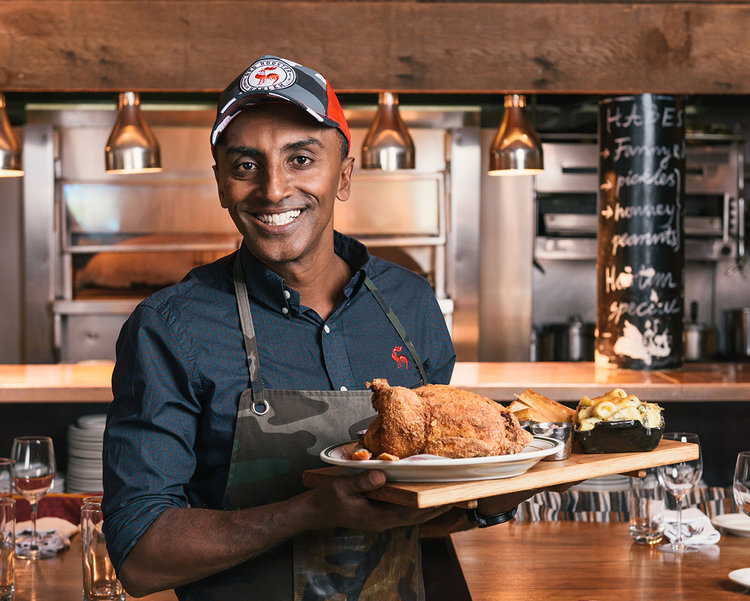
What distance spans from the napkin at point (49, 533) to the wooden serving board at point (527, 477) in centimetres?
126

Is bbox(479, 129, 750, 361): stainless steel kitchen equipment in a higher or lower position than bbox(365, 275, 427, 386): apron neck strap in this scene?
higher

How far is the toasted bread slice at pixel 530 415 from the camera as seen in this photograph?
6.00ft

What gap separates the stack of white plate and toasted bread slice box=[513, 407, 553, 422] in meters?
2.34

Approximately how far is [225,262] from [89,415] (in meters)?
2.47

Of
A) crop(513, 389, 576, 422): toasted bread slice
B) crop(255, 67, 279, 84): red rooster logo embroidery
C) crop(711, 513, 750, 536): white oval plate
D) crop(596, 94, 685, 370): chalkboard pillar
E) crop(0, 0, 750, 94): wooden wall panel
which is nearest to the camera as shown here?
crop(255, 67, 279, 84): red rooster logo embroidery

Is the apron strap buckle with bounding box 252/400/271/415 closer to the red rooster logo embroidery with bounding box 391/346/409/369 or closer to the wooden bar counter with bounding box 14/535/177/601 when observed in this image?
the red rooster logo embroidery with bounding box 391/346/409/369

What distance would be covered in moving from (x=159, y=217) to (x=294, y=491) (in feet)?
15.0

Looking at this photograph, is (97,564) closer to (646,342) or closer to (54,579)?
(54,579)

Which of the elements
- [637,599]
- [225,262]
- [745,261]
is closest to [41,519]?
[225,262]

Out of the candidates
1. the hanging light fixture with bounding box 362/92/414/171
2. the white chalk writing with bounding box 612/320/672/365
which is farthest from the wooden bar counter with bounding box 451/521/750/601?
the hanging light fixture with bounding box 362/92/414/171

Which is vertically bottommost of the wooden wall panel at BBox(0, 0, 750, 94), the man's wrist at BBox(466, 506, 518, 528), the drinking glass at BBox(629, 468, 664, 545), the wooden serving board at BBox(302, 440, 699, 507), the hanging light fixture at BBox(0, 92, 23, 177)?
the drinking glass at BBox(629, 468, 664, 545)

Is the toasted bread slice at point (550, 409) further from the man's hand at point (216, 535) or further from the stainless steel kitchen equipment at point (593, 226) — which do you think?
the stainless steel kitchen equipment at point (593, 226)

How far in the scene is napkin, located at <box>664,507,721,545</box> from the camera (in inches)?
102

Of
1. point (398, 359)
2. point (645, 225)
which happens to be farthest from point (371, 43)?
point (398, 359)
